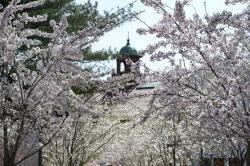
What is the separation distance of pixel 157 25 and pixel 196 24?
0.51m

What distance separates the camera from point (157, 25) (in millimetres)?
6391

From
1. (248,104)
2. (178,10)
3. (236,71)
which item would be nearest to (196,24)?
(178,10)

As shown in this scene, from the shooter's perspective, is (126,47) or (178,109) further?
(126,47)

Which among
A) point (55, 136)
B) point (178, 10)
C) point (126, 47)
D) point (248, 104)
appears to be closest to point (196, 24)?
point (178, 10)

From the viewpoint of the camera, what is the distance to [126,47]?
54.8m

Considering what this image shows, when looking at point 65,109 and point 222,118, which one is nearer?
point 222,118

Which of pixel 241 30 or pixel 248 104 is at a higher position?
pixel 241 30

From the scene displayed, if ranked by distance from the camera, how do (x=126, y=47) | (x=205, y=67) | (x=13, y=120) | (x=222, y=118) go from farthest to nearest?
(x=126, y=47), (x=13, y=120), (x=205, y=67), (x=222, y=118)

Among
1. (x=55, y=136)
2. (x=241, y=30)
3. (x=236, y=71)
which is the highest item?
(x=241, y=30)

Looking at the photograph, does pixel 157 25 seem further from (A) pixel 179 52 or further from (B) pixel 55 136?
(B) pixel 55 136

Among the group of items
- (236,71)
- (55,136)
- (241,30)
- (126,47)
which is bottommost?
(55,136)

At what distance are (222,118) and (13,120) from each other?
3065mm

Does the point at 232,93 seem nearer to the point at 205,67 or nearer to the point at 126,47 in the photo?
the point at 205,67

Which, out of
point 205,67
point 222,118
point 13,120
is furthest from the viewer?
Result: point 13,120
